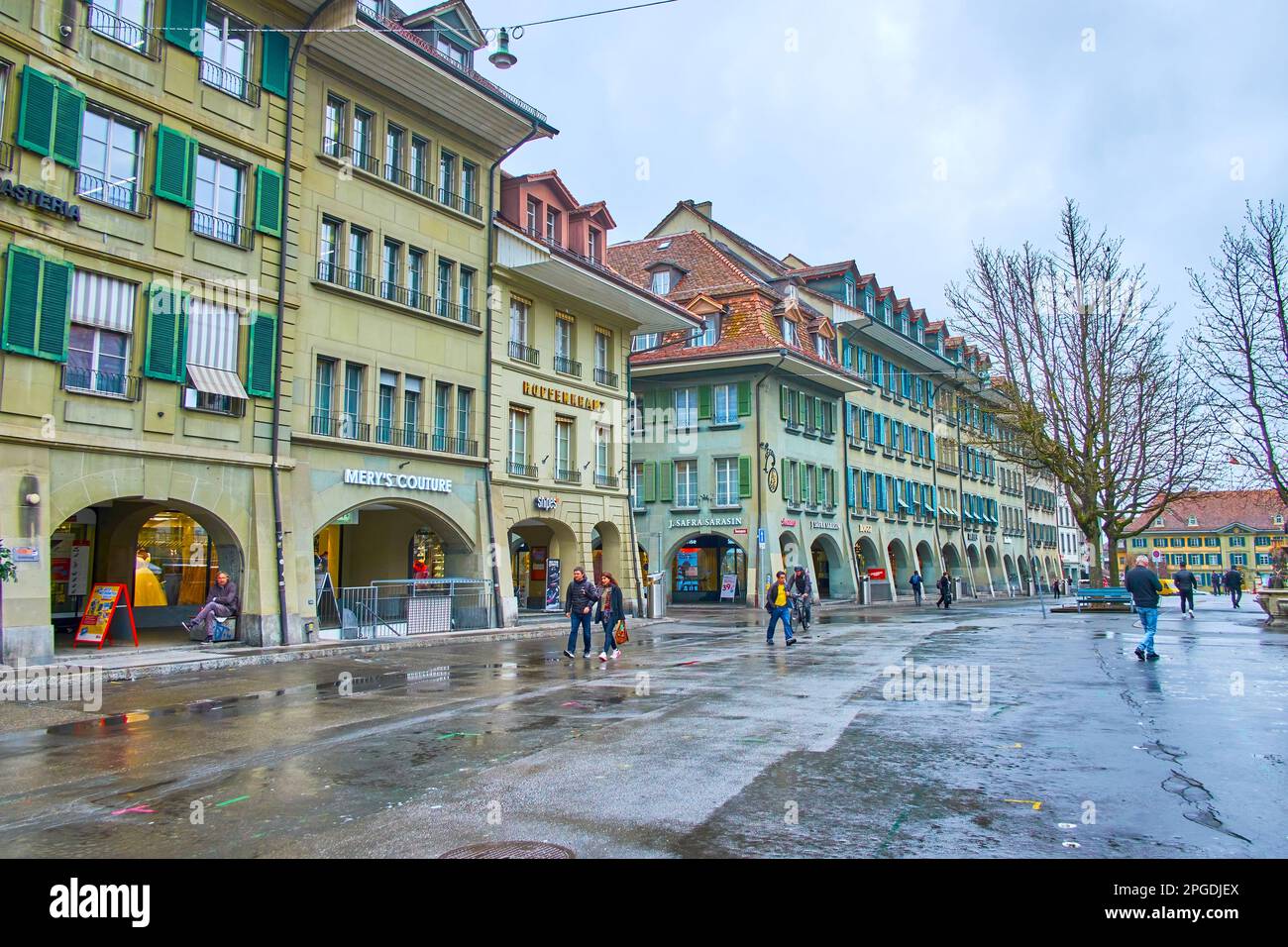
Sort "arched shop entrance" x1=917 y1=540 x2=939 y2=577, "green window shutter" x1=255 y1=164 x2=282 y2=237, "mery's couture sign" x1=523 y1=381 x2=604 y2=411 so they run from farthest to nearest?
"arched shop entrance" x1=917 y1=540 x2=939 y2=577, "mery's couture sign" x1=523 y1=381 x2=604 y2=411, "green window shutter" x1=255 y1=164 x2=282 y2=237

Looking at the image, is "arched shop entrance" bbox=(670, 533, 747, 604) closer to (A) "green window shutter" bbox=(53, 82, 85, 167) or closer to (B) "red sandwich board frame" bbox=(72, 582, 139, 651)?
(B) "red sandwich board frame" bbox=(72, 582, 139, 651)

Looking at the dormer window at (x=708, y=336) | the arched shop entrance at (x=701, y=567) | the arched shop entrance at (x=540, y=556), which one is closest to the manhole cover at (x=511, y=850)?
the arched shop entrance at (x=540, y=556)

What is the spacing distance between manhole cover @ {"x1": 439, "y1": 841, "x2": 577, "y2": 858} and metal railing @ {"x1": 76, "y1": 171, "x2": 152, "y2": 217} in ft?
52.9

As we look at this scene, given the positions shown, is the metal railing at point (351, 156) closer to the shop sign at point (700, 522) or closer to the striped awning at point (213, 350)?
the striped awning at point (213, 350)

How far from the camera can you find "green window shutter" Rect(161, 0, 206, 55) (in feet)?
60.0

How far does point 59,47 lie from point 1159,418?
111 ft

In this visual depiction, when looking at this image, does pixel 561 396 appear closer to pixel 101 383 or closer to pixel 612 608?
pixel 612 608

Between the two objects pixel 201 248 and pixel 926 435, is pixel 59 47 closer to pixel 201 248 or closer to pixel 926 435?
pixel 201 248

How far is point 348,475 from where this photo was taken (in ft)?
72.2

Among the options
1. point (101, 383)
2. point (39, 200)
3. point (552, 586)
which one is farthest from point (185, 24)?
point (552, 586)

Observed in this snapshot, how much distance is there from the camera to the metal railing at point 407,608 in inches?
852

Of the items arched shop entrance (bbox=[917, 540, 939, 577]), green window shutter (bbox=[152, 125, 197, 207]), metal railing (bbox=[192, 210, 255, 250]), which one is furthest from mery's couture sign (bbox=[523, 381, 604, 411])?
arched shop entrance (bbox=[917, 540, 939, 577])

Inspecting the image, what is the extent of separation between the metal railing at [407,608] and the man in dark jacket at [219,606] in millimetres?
2650
